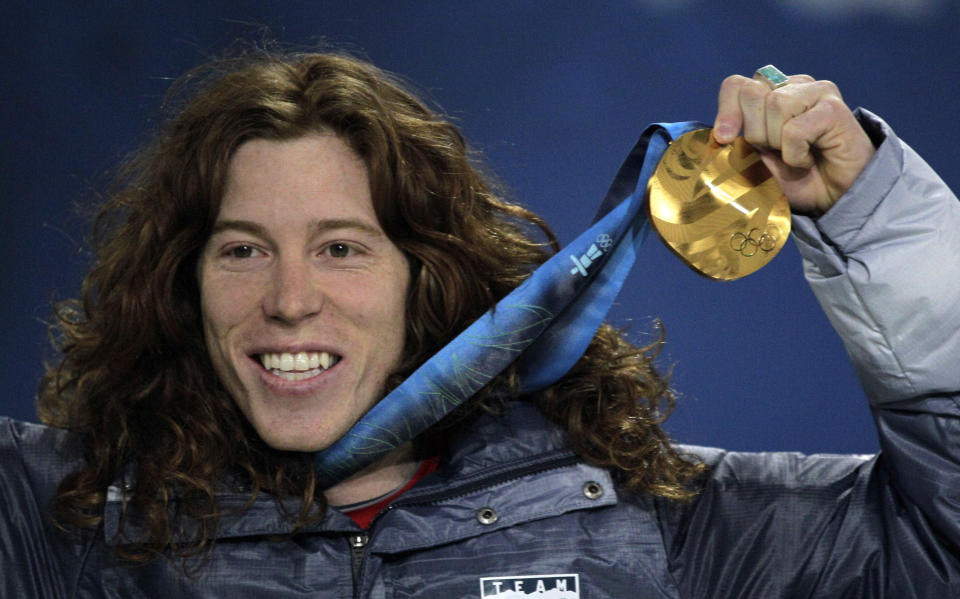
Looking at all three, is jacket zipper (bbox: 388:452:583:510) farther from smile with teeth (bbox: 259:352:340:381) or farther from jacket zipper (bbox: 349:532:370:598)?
A: smile with teeth (bbox: 259:352:340:381)

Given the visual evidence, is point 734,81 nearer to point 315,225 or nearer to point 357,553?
point 315,225

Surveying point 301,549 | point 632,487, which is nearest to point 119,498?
point 301,549

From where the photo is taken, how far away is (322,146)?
6.25 ft

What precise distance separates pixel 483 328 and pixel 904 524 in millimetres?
655

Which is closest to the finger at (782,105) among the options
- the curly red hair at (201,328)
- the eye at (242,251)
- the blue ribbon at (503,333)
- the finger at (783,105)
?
the finger at (783,105)

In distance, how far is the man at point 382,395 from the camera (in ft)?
5.51

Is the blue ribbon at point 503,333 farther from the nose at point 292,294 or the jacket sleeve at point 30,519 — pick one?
the jacket sleeve at point 30,519

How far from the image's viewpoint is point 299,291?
5.96 feet

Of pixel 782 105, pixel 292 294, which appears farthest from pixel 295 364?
pixel 782 105

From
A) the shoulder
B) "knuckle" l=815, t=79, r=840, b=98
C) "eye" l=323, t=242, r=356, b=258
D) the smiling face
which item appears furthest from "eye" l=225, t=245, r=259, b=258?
"knuckle" l=815, t=79, r=840, b=98

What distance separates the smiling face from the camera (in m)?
1.84

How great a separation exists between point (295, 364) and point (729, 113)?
0.71m

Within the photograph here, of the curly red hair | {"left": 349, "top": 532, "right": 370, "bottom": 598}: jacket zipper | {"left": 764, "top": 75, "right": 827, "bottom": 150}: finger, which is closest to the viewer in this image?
{"left": 764, "top": 75, "right": 827, "bottom": 150}: finger

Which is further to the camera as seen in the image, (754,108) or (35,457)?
(35,457)
